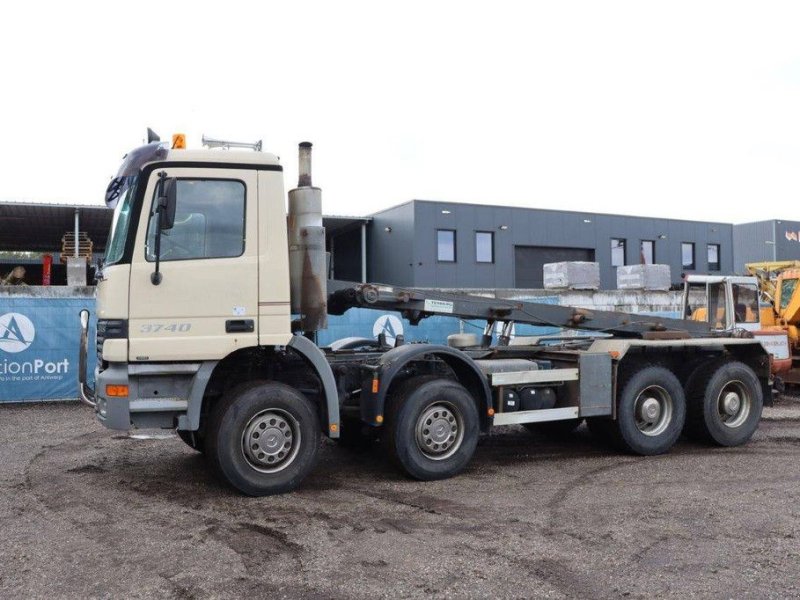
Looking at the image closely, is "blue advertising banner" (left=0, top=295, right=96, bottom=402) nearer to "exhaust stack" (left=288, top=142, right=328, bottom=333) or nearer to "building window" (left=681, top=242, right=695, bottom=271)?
"exhaust stack" (left=288, top=142, right=328, bottom=333)

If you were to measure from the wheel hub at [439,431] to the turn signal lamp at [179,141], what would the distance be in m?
3.52

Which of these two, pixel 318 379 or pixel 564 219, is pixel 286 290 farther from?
pixel 564 219

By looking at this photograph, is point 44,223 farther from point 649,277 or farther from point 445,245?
point 649,277

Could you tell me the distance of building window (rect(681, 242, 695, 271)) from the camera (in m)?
39.8

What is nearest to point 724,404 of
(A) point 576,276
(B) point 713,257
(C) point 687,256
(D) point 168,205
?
(D) point 168,205

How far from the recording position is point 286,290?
22.2 feet

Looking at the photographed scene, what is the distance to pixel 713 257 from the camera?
41219 millimetres

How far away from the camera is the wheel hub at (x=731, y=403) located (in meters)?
9.46

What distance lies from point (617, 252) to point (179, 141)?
33928 mm

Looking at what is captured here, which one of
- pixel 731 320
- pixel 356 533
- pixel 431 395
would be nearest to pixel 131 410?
pixel 356 533

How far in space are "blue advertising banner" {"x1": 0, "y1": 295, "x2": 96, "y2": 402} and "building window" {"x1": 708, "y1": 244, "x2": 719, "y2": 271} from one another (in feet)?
119

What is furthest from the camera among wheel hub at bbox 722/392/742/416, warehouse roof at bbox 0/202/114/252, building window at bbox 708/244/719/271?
building window at bbox 708/244/719/271

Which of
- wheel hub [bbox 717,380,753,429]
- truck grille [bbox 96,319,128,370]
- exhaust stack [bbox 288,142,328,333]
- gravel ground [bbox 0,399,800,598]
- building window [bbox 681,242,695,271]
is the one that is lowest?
gravel ground [bbox 0,399,800,598]

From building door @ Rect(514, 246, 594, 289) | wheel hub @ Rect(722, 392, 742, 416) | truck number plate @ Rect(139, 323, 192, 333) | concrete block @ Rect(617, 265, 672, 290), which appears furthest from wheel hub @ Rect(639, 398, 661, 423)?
building door @ Rect(514, 246, 594, 289)
